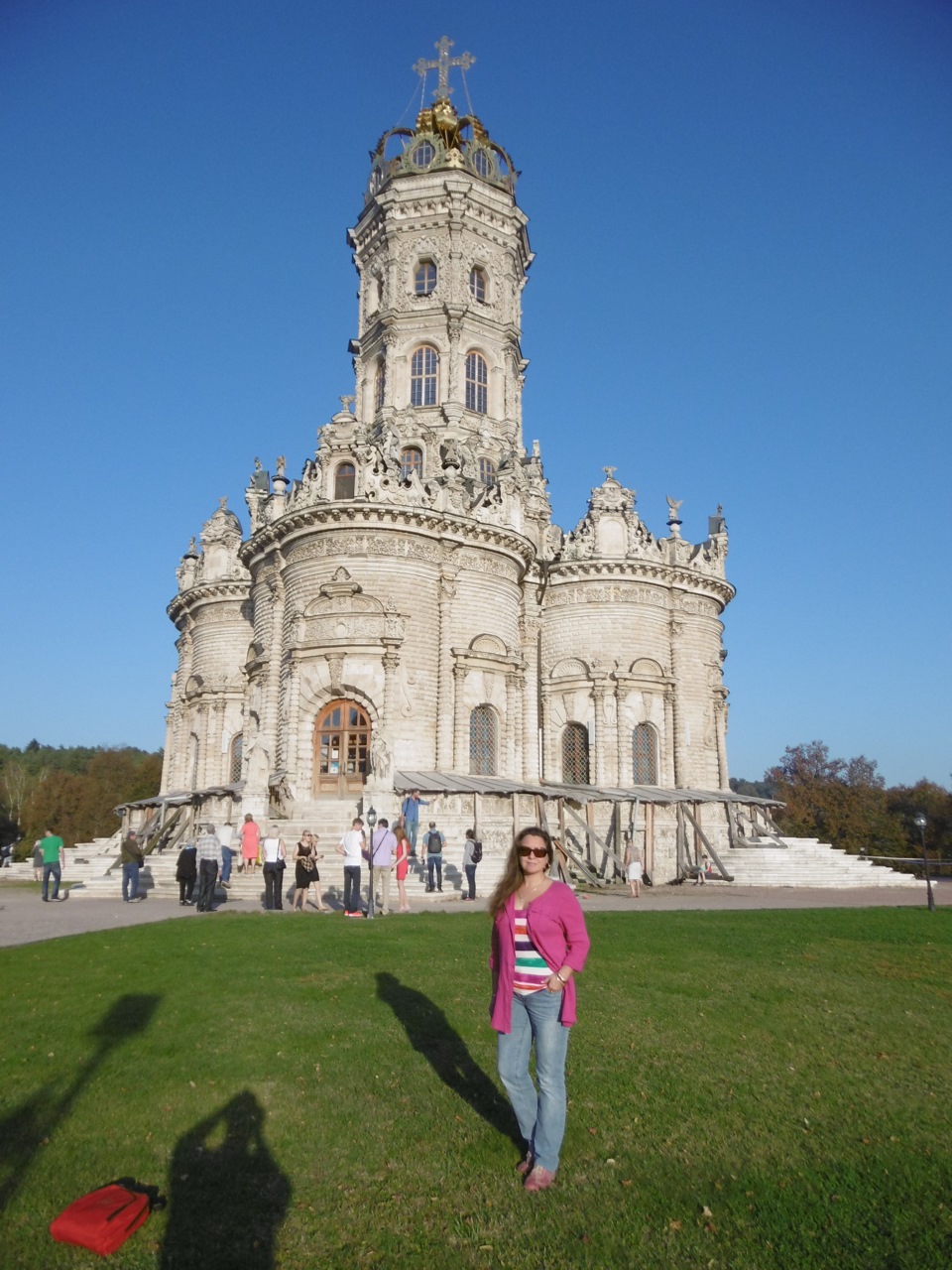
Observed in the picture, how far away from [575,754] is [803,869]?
10880mm

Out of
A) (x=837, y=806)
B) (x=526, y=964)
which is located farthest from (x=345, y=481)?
(x=837, y=806)

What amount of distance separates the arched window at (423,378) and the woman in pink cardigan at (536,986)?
120 ft

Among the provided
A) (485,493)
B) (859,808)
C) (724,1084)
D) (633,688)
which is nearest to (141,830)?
(485,493)

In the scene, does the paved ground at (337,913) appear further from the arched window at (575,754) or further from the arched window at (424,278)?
the arched window at (424,278)

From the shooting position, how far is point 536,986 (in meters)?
5.55

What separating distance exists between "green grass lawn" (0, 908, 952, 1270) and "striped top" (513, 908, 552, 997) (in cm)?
114

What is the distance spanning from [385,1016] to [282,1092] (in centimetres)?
219

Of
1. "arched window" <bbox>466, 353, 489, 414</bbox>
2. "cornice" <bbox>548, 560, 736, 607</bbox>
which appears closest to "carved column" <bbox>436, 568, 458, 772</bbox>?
"cornice" <bbox>548, 560, 736, 607</bbox>

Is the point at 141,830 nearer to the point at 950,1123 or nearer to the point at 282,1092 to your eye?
the point at 282,1092

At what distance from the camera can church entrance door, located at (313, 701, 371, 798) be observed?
30.3 m

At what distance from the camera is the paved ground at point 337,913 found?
1619cm

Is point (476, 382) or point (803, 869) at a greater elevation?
point (476, 382)

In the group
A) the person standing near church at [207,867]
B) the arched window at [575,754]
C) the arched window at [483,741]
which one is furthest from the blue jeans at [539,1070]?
the arched window at [575,754]

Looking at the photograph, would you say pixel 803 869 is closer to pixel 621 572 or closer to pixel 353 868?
pixel 621 572
